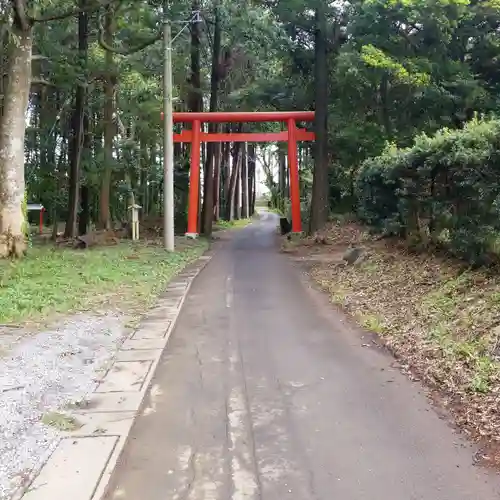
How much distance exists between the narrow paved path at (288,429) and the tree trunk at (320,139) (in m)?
13.7

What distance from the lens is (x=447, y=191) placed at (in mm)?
9102

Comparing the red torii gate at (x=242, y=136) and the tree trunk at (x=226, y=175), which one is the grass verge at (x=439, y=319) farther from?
the tree trunk at (x=226, y=175)

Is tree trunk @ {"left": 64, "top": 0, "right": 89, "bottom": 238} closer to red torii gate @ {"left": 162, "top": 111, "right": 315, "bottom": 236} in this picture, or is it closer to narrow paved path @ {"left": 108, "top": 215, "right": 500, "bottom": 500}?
red torii gate @ {"left": 162, "top": 111, "right": 315, "bottom": 236}

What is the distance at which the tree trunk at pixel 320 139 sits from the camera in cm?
2047

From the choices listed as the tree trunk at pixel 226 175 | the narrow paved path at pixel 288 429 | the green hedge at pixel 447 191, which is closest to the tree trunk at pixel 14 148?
the narrow paved path at pixel 288 429

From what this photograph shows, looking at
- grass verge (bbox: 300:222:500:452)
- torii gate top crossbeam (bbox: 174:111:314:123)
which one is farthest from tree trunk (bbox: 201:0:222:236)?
grass verge (bbox: 300:222:500:452)

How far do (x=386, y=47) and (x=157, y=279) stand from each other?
11.7 metres

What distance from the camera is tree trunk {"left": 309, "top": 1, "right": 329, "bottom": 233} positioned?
20.5m

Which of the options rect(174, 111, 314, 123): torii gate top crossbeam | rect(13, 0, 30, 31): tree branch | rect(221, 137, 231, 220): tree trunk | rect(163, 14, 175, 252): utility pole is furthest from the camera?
rect(221, 137, 231, 220): tree trunk

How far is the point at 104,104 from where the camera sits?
2027 centimetres

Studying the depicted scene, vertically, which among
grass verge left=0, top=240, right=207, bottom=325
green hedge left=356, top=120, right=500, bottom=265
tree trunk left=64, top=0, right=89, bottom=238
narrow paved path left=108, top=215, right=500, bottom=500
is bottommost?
narrow paved path left=108, top=215, right=500, bottom=500

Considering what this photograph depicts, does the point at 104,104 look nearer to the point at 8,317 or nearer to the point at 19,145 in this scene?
the point at 19,145

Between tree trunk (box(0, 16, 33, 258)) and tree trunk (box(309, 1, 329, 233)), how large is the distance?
1076cm

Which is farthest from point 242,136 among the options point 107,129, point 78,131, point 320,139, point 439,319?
point 439,319
